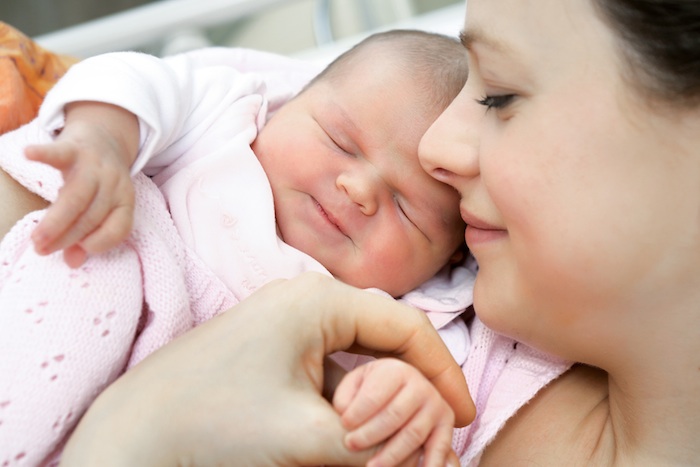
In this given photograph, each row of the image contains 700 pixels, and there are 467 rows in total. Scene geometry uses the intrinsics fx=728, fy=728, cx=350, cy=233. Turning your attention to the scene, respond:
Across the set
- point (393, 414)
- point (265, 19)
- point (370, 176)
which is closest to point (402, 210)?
point (370, 176)

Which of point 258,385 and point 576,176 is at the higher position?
point 576,176

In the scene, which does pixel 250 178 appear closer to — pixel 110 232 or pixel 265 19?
pixel 110 232

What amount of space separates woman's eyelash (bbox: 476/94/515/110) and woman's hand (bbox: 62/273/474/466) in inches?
10.9

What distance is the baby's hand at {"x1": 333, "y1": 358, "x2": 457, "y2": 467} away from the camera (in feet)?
2.29

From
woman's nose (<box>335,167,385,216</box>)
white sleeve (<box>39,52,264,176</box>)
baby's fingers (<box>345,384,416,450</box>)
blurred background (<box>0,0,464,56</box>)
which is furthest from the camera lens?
blurred background (<box>0,0,464,56</box>)

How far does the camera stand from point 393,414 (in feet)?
2.30

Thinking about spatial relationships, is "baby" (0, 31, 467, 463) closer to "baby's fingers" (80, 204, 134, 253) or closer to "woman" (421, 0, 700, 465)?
"baby's fingers" (80, 204, 134, 253)

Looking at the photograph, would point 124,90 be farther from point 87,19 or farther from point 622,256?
point 87,19

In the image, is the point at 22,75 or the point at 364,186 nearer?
the point at 364,186

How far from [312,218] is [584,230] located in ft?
1.53

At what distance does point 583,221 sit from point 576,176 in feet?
0.16

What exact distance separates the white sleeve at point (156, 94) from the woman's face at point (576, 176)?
43 centimetres

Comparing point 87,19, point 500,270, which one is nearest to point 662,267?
point 500,270

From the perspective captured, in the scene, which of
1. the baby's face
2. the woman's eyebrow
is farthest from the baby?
the woman's eyebrow
